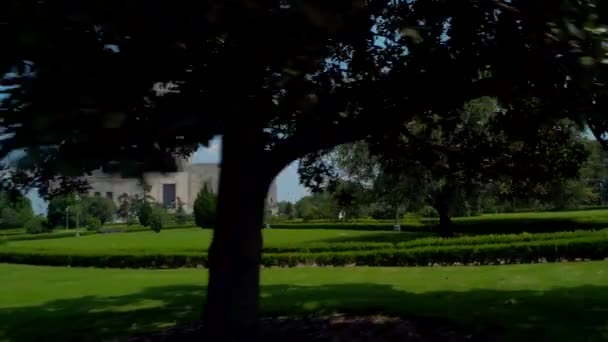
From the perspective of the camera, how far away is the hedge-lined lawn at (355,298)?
353 inches

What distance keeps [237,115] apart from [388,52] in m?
3.39

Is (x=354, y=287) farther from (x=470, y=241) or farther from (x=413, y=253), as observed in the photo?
(x=470, y=241)

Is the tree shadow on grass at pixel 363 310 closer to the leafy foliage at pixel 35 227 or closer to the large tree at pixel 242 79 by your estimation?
the large tree at pixel 242 79

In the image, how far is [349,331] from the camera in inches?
318

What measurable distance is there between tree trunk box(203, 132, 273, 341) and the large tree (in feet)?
0.04

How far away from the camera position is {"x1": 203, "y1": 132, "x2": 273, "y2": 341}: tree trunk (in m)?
6.74

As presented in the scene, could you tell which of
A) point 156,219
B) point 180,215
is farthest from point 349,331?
point 180,215

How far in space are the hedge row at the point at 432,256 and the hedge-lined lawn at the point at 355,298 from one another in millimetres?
1122

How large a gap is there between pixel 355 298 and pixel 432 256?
787 cm

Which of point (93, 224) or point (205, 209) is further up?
point (205, 209)

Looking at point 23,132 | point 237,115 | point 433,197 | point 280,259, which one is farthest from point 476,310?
point 433,197

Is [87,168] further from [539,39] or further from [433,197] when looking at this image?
[433,197]

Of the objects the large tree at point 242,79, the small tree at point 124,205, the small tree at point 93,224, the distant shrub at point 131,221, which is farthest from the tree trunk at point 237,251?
the distant shrub at point 131,221

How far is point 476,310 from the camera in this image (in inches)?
385
